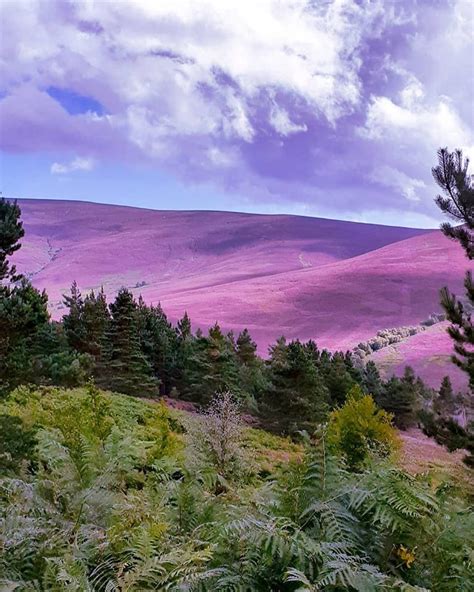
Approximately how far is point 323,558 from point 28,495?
5.13 ft

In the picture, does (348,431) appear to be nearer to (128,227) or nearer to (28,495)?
(28,495)

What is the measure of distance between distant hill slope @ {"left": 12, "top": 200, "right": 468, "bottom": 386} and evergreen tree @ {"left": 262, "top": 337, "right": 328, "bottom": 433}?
43.5ft

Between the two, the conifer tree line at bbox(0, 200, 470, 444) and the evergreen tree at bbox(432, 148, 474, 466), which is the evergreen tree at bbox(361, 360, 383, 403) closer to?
the conifer tree line at bbox(0, 200, 470, 444)

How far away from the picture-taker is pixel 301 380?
675 inches

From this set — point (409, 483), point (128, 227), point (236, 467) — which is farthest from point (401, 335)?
point (128, 227)

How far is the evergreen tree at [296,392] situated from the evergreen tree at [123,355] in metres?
→ 5.11

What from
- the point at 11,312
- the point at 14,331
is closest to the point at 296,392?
the point at 14,331

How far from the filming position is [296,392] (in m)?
17.0

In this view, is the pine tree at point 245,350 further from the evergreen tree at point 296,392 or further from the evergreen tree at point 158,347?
the evergreen tree at point 296,392

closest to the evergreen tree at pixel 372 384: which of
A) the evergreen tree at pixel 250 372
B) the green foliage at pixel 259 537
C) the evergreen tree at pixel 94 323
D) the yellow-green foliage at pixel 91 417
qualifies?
the evergreen tree at pixel 250 372

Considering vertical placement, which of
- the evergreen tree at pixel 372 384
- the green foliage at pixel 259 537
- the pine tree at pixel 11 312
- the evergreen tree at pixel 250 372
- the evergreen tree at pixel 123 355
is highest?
the pine tree at pixel 11 312

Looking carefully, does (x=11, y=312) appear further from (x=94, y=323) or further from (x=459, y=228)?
(x=94, y=323)

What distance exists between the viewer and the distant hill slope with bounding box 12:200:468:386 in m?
35.2

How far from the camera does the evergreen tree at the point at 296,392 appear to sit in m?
16.8
